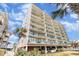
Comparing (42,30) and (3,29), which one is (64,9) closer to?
(42,30)

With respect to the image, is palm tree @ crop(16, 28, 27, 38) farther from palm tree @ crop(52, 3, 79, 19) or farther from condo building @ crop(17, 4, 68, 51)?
palm tree @ crop(52, 3, 79, 19)

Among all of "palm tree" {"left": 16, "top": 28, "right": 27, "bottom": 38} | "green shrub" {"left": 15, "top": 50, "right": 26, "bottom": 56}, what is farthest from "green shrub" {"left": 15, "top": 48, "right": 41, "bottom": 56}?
"palm tree" {"left": 16, "top": 28, "right": 27, "bottom": 38}

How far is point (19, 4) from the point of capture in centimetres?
213

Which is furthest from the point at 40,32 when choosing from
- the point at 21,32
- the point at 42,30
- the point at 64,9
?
the point at 64,9

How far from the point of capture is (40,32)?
6.95 feet

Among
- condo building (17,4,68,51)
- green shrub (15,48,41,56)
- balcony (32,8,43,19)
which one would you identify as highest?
balcony (32,8,43,19)

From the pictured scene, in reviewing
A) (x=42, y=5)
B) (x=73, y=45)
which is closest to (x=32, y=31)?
(x=42, y=5)

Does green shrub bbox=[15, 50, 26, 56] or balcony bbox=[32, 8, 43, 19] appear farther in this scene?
balcony bbox=[32, 8, 43, 19]

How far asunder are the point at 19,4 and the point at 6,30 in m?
0.29

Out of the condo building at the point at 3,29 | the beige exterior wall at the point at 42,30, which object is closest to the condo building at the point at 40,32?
the beige exterior wall at the point at 42,30

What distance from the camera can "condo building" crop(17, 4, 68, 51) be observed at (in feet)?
6.82

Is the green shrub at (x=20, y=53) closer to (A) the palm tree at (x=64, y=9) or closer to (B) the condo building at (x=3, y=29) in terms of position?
(B) the condo building at (x=3, y=29)

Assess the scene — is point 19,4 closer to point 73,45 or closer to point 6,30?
point 6,30

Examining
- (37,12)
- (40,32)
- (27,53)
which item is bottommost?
(27,53)
